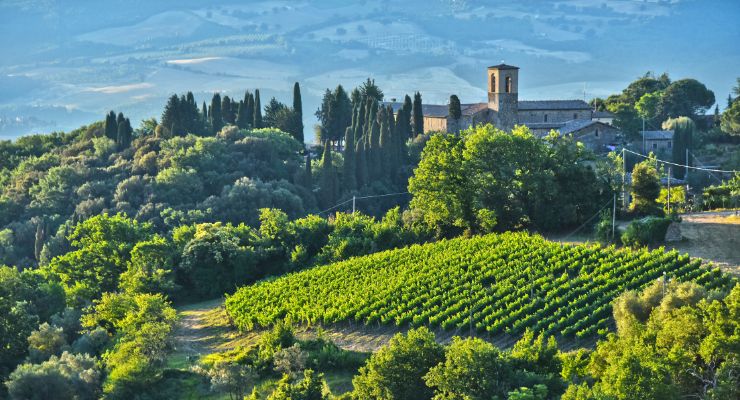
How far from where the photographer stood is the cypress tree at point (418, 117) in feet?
251

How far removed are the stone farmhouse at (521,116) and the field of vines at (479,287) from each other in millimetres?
28257

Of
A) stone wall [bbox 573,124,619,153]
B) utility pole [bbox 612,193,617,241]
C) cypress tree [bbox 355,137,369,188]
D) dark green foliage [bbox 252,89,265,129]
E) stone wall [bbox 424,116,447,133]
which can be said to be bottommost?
utility pole [bbox 612,193,617,241]

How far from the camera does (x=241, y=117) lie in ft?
261

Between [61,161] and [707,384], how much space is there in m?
55.5

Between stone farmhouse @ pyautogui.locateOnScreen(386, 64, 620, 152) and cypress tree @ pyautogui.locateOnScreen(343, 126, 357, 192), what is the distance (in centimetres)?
1021

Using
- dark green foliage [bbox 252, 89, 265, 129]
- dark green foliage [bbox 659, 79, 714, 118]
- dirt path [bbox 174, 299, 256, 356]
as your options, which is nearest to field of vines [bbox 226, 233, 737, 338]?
dirt path [bbox 174, 299, 256, 356]

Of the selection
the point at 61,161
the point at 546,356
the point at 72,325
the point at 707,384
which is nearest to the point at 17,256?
the point at 61,161

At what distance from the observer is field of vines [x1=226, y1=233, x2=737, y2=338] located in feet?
116

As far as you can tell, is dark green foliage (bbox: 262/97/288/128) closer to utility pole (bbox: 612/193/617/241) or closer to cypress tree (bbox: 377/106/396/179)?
cypress tree (bbox: 377/106/396/179)

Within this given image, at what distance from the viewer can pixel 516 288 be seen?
37.3 m

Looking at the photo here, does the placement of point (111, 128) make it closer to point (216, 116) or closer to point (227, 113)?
point (216, 116)

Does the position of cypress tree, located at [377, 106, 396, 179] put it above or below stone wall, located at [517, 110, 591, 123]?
below

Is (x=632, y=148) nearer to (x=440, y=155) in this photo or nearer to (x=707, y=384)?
(x=440, y=155)

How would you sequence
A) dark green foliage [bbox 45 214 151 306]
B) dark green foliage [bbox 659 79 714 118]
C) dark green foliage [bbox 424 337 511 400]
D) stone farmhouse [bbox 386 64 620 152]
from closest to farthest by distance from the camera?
dark green foliage [bbox 424 337 511 400] → dark green foliage [bbox 45 214 151 306] → stone farmhouse [bbox 386 64 620 152] → dark green foliage [bbox 659 79 714 118]
